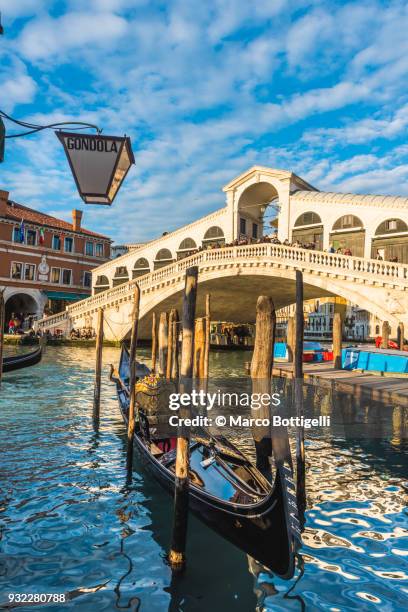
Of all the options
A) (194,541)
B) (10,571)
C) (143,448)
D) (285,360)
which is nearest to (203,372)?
(143,448)

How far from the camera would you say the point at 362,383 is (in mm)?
9234

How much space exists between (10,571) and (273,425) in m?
2.43

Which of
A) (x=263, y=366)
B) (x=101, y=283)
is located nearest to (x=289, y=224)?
(x=101, y=283)

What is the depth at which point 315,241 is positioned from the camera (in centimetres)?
2159

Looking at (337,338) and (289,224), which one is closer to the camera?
(337,338)

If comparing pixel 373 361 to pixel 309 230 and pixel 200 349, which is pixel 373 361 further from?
pixel 309 230

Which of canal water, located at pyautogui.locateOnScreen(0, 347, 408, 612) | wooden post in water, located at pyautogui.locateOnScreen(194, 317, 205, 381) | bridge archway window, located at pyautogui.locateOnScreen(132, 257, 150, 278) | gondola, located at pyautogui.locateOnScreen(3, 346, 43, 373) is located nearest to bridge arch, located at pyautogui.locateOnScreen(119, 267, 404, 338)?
bridge archway window, located at pyautogui.locateOnScreen(132, 257, 150, 278)

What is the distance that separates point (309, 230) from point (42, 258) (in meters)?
15.0

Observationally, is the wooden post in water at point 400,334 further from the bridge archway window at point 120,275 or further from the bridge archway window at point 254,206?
the bridge archway window at point 120,275

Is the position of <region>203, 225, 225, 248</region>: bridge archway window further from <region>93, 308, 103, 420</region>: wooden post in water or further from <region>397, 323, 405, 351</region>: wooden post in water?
<region>93, 308, 103, 420</region>: wooden post in water

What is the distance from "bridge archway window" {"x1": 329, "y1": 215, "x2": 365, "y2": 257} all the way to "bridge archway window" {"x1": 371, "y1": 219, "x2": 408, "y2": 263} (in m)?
0.68

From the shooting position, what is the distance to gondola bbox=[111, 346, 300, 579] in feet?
10.2

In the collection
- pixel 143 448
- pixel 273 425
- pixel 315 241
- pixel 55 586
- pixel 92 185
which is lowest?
pixel 55 586

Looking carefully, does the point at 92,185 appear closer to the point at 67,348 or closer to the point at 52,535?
the point at 52,535
